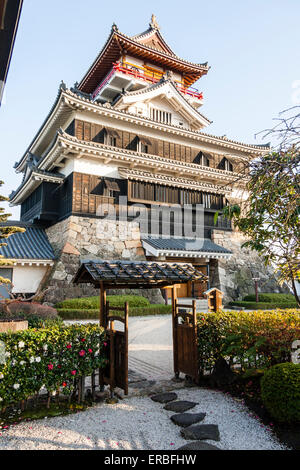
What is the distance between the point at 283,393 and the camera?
15.2 feet

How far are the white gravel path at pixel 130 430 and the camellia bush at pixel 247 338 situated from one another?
3.09 ft

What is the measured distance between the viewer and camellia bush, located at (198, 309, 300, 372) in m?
5.75

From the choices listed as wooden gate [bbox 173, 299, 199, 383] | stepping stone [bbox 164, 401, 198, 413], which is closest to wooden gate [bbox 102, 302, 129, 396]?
stepping stone [bbox 164, 401, 198, 413]

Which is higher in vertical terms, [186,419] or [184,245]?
[184,245]

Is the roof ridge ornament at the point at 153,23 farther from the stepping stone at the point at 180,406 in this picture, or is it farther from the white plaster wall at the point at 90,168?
the stepping stone at the point at 180,406

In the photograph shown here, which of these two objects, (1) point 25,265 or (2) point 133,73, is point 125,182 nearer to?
(1) point 25,265

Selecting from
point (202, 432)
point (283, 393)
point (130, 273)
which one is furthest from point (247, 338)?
point (130, 273)

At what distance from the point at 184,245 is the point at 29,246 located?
988 centimetres

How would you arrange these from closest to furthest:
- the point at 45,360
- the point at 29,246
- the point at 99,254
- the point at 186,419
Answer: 1. the point at 186,419
2. the point at 45,360
3. the point at 99,254
4. the point at 29,246

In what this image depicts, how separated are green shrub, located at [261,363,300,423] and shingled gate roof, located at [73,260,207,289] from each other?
8.86 feet

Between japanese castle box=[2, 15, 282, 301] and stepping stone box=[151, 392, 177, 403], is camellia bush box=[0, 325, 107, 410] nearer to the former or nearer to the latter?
stepping stone box=[151, 392, 177, 403]

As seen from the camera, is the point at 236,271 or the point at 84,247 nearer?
the point at 84,247
